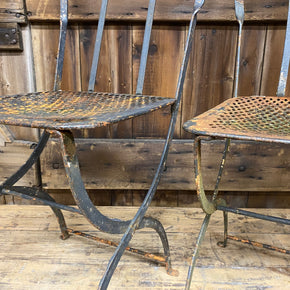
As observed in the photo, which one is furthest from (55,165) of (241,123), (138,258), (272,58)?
(272,58)

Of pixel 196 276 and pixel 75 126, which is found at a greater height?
pixel 75 126

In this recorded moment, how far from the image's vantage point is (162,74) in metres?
1.29

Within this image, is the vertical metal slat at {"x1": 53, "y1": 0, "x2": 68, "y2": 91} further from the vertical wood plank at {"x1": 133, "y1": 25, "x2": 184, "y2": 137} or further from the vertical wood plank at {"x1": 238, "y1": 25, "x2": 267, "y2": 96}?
the vertical wood plank at {"x1": 238, "y1": 25, "x2": 267, "y2": 96}

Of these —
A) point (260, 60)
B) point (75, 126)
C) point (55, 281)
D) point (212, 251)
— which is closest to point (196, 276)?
point (212, 251)

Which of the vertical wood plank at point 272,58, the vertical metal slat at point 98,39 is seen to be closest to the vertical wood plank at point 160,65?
the vertical metal slat at point 98,39

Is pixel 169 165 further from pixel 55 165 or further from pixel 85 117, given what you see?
pixel 85 117

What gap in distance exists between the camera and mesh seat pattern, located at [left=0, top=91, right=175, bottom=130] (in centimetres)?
64

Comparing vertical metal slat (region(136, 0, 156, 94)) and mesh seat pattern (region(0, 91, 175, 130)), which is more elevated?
vertical metal slat (region(136, 0, 156, 94))

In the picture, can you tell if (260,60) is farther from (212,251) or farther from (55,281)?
(55,281)

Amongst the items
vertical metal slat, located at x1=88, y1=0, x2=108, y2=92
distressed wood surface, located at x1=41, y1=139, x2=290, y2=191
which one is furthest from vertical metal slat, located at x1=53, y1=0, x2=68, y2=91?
distressed wood surface, located at x1=41, y1=139, x2=290, y2=191

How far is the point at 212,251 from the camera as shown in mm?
1144

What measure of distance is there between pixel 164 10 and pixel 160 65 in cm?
21

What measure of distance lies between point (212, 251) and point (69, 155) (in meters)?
0.72

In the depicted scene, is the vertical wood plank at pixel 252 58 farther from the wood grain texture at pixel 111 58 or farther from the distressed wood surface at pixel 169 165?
the wood grain texture at pixel 111 58
